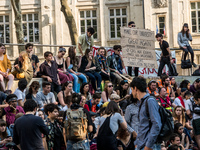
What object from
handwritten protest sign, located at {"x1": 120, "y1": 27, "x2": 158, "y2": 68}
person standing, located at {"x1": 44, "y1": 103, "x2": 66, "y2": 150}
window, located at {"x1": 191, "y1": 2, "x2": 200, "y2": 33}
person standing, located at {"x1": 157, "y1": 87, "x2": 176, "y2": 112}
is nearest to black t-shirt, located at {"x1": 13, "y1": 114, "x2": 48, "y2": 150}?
person standing, located at {"x1": 44, "y1": 103, "x2": 66, "y2": 150}

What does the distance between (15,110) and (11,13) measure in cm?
2811

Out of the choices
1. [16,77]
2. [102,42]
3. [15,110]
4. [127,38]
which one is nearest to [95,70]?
[127,38]

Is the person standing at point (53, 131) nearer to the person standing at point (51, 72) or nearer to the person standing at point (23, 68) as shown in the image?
the person standing at point (51, 72)

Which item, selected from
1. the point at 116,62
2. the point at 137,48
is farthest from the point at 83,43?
the point at 137,48

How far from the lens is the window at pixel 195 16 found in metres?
38.3

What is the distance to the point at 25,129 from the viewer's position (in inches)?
427

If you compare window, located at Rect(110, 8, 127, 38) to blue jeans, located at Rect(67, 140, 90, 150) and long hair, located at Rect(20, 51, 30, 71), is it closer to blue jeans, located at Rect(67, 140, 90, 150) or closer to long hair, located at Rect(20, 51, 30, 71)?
long hair, located at Rect(20, 51, 30, 71)

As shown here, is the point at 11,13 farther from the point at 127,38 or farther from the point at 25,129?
the point at 25,129

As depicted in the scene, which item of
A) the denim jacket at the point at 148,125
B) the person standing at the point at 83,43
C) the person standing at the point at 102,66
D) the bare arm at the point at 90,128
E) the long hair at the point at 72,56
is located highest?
the person standing at the point at 83,43

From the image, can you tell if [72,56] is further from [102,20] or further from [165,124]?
[102,20]

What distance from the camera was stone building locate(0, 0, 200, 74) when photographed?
38.1 metres

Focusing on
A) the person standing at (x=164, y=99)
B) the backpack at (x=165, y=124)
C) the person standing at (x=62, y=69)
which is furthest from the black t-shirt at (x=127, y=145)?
the person standing at (x=62, y=69)

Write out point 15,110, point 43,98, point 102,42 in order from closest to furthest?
point 15,110 → point 43,98 → point 102,42

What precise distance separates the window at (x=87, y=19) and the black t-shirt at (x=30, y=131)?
97.4ft
